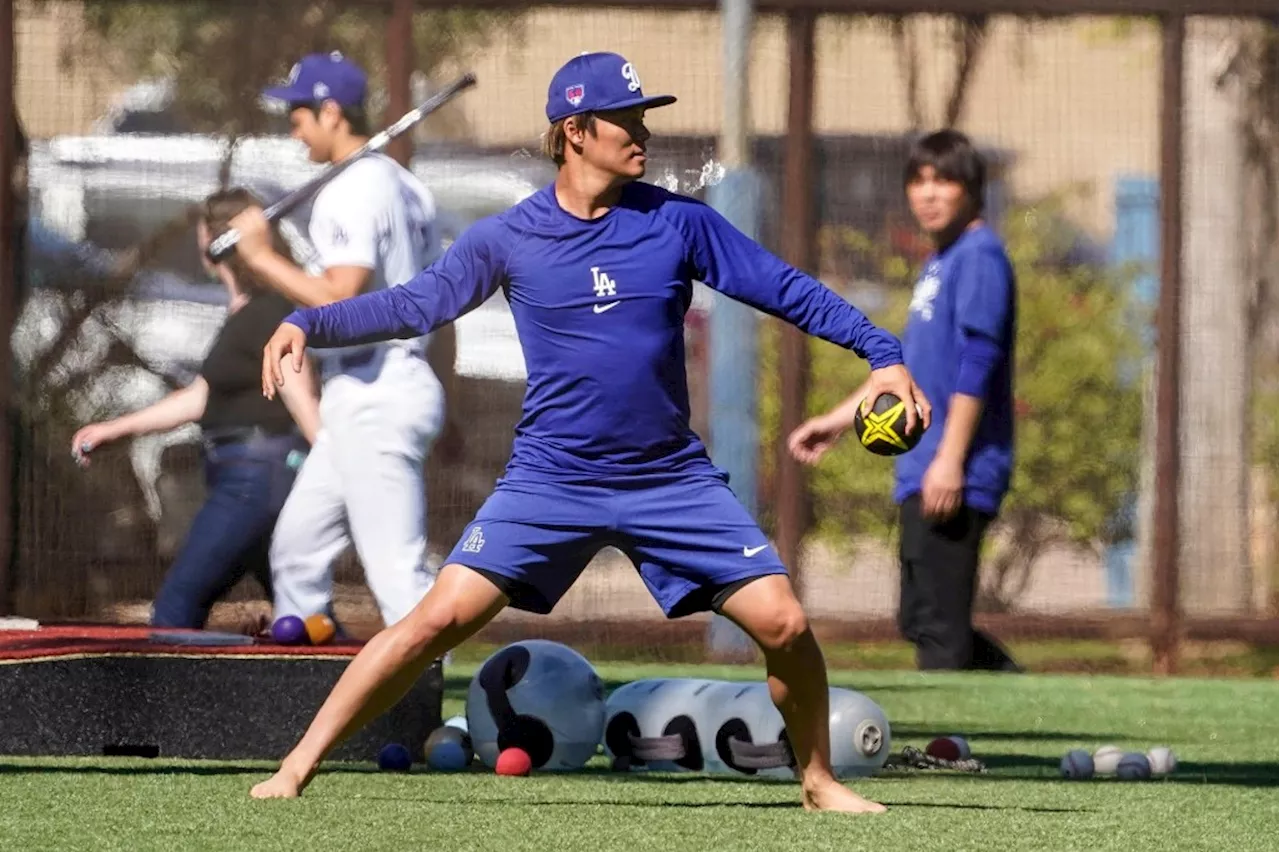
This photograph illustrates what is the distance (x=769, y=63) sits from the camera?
13.2 metres

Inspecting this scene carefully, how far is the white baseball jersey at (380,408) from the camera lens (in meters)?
9.80

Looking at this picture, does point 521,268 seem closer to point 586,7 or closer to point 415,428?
point 415,428

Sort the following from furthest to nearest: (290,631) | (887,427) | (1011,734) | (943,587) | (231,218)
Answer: (231,218), (1011,734), (943,587), (290,631), (887,427)

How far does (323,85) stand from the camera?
34.3 feet

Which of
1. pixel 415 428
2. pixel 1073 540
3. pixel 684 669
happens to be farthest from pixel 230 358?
pixel 1073 540

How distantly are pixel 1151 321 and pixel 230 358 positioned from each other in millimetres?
4475

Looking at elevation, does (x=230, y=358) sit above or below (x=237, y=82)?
below

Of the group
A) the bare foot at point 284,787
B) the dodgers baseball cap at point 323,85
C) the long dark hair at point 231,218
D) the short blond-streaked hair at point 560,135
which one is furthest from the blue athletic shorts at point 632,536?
the long dark hair at point 231,218

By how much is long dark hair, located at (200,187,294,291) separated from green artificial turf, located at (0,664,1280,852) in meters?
3.48

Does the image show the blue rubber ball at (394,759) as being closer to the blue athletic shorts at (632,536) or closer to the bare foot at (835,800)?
the blue athletic shorts at (632,536)

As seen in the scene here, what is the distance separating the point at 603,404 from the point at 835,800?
1.16m

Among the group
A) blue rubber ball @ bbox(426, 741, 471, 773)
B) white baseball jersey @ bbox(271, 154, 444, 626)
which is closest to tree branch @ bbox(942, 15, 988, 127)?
white baseball jersey @ bbox(271, 154, 444, 626)

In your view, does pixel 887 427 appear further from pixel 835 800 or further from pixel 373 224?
pixel 373 224

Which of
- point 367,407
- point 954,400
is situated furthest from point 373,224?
point 954,400
